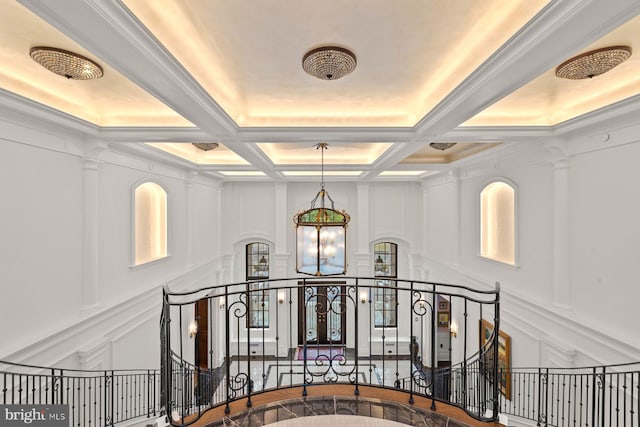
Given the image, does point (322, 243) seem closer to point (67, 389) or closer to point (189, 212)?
point (67, 389)

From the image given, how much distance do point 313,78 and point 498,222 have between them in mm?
5491

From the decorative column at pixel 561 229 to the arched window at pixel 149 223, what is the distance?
748 centimetres

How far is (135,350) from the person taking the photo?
5664 millimetres

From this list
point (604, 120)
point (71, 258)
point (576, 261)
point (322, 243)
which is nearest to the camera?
point (604, 120)

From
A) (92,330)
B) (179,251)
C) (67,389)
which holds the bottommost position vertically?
(67,389)

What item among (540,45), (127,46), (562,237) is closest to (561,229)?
(562,237)

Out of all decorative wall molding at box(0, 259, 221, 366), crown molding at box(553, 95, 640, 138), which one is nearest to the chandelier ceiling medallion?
decorative wall molding at box(0, 259, 221, 366)

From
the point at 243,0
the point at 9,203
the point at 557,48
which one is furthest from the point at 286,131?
the point at 9,203

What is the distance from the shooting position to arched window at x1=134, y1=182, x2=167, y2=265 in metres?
6.29

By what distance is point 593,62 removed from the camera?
2.85 m

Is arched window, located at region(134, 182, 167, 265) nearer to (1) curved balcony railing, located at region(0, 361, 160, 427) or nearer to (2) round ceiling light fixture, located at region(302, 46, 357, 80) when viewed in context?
(1) curved balcony railing, located at region(0, 361, 160, 427)

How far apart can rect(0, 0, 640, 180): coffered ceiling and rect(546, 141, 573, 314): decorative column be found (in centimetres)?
62

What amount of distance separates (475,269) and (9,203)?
27.5 feet

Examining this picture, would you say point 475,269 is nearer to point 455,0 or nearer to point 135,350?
point 455,0
